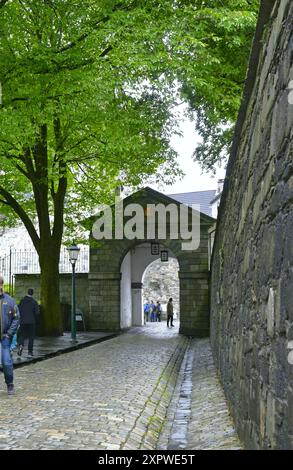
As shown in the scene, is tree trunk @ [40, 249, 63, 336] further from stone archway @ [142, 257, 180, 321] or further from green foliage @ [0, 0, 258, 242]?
stone archway @ [142, 257, 180, 321]

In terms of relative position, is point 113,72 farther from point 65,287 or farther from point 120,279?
point 65,287

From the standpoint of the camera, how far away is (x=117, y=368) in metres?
11.8

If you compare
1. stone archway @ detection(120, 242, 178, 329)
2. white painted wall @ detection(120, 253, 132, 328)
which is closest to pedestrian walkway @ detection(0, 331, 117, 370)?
white painted wall @ detection(120, 253, 132, 328)

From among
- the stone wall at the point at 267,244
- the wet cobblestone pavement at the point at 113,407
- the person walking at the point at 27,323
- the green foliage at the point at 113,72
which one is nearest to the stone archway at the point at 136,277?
the green foliage at the point at 113,72

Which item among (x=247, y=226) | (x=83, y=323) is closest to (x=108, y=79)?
(x=247, y=226)

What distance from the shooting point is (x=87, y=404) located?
743 cm

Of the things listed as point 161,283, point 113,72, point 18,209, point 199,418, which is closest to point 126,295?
point 18,209

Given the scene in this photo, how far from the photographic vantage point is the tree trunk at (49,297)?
66.5ft

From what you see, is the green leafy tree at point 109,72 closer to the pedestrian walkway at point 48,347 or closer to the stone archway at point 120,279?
the pedestrian walkway at point 48,347

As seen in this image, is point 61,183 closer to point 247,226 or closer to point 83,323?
point 83,323

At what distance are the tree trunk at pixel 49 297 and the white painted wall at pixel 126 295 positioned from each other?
24.5 feet

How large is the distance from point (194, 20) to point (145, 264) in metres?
22.1

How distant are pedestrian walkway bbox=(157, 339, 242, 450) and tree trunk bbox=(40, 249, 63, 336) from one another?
951 cm

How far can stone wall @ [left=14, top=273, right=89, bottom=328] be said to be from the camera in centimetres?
2672
